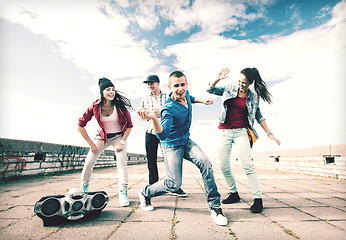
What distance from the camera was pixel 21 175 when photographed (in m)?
5.71

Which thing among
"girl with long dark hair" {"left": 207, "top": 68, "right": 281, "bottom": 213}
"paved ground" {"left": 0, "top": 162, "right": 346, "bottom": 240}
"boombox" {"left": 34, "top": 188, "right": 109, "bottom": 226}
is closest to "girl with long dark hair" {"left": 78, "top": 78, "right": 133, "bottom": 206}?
"paved ground" {"left": 0, "top": 162, "right": 346, "bottom": 240}

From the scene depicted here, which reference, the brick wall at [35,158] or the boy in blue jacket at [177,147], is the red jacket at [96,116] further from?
the brick wall at [35,158]

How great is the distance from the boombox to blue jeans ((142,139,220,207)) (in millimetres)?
716

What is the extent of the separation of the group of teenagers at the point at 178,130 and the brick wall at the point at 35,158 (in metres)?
3.72

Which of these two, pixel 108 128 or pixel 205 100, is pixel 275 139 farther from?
pixel 108 128

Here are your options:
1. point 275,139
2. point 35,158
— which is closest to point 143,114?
point 275,139

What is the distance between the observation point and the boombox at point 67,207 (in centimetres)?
206

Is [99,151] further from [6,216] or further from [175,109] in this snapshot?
[175,109]

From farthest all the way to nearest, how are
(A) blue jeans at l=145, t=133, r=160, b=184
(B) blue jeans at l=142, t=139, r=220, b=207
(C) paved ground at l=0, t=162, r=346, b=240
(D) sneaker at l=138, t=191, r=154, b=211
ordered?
(A) blue jeans at l=145, t=133, r=160, b=184
(D) sneaker at l=138, t=191, r=154, b=211
(B) blue jeans at l=142, t=139, r=220, b=207
(C) paved ground at l=0, t=162, r=346, b=240

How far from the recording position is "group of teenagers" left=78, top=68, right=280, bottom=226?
260cm

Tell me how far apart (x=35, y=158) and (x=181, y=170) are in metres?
5.93

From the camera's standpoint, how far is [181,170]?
2.58 m

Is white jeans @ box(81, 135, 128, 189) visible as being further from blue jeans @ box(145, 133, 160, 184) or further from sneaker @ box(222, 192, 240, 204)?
sneaker @ box(222, 192, 240, 204)

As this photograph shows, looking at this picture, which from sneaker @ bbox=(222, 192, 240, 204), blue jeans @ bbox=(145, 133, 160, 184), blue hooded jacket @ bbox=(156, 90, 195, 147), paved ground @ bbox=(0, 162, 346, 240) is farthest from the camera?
blue jeans @ bbox=(145, 133, 160, 184)
